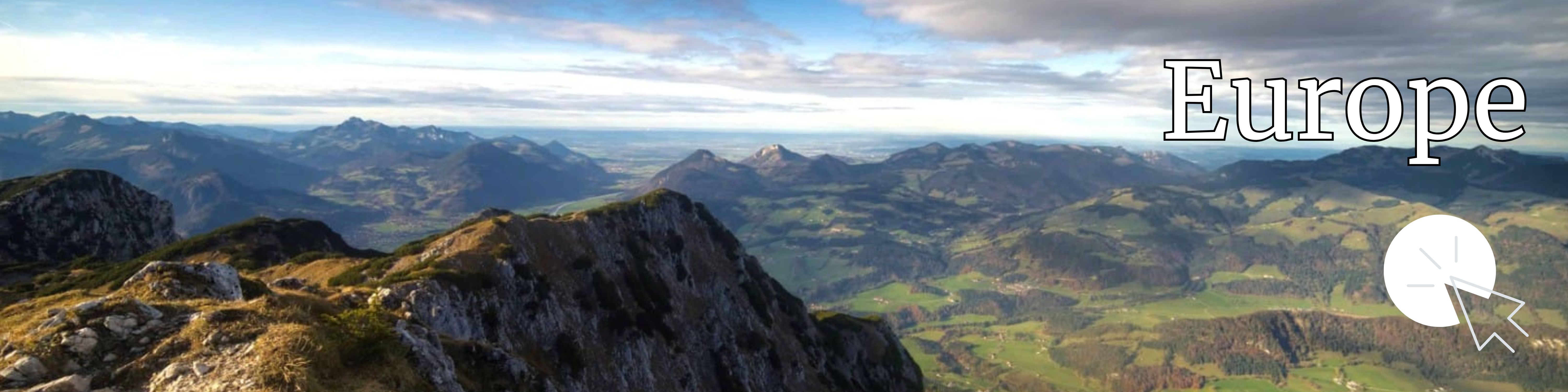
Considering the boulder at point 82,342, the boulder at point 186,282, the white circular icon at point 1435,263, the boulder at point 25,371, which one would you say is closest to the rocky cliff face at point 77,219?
the boulder at point 186,282

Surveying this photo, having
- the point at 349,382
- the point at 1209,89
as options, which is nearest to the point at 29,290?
the point at 349,382

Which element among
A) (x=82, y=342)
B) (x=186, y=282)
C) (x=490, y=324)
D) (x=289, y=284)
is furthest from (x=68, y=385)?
(x=490, y=324)

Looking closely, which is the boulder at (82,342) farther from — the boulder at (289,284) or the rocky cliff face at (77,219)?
the rocky cliff face at (77,219)

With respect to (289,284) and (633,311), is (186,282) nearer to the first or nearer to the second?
(289,284)

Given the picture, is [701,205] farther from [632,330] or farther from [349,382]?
[349,382]

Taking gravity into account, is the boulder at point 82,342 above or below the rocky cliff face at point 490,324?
above

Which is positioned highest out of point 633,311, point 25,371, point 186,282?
point 186,282
